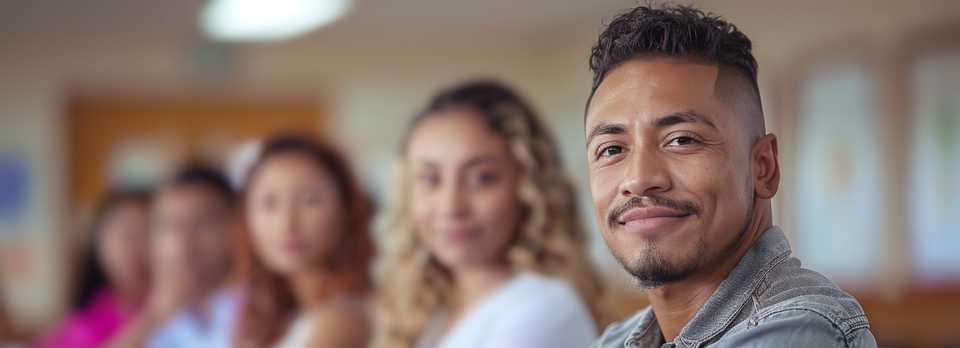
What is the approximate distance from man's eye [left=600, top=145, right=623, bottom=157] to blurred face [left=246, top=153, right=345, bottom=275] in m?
1.20

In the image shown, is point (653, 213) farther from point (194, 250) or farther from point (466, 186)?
point (194, 250)

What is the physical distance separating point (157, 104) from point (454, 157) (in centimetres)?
533

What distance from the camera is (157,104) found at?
21.1 feet

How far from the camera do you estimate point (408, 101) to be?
6.49 meters

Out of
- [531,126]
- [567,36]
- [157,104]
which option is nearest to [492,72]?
[567,36]

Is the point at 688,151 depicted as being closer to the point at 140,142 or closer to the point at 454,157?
the point at 454,157

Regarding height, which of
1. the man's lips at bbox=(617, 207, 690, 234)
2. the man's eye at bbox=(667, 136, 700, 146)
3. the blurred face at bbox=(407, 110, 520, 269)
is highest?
the blurred face at bbox=(407, 110, 520, 269)

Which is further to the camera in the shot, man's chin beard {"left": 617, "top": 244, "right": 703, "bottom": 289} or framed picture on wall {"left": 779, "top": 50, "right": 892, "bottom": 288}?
framed picture on wall {"left": 779, "top": 50, "right": 892, "bottom": 288}

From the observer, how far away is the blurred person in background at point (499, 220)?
1.50m

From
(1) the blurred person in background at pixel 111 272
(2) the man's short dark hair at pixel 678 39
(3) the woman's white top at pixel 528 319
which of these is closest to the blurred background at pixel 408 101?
(1) the blurred person in background at pixel 111 272

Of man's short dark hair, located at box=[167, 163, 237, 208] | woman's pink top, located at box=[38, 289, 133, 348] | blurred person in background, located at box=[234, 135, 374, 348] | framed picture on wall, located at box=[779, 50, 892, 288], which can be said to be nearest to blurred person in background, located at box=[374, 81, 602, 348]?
blurred person in background, located at box=[234, 135, 374, 348]

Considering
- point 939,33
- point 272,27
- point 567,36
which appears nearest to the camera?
point 272,27

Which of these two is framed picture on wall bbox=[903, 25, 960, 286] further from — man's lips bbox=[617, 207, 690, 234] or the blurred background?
man's lips bbox=[617, 207, 690, 234]

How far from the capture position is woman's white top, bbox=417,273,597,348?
56.9 inches
